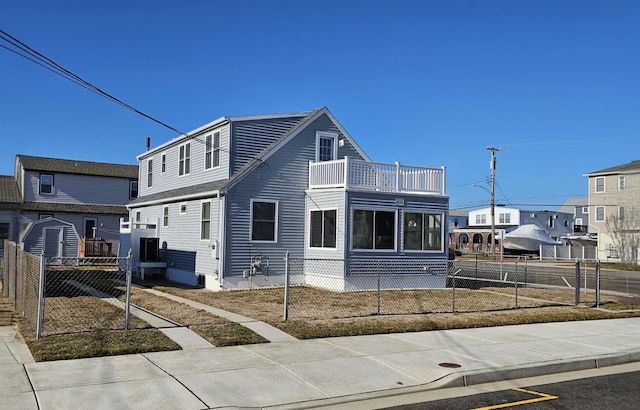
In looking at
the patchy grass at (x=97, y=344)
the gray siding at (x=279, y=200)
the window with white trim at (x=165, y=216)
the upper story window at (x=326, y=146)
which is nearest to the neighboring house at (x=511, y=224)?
the window with white trim at (x=165, y=216)

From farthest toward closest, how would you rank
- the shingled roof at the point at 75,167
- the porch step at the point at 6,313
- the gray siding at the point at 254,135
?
the shingled roof at the point at 75,167, the gray siding at the point at 254,135, the porch step at the point at 6,313

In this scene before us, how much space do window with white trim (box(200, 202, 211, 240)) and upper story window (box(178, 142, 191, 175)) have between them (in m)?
3.48

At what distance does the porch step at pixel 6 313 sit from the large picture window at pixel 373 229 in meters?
10.7

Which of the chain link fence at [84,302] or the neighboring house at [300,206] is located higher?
the neighboring house at [300,206]

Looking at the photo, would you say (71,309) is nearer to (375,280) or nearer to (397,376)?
(397,376)

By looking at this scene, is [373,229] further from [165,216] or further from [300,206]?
[165,216]

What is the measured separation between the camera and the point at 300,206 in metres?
21.8

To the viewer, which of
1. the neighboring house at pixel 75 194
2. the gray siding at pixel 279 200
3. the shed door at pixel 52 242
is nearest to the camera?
the gray siding at pixel 279 200

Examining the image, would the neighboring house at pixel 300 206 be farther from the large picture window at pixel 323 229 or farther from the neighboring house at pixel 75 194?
the neighboring house at pixel 75 194

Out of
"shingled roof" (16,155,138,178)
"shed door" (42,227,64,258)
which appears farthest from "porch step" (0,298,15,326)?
"shingled roof" (16,155,138,178)

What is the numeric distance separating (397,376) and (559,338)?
5257mm

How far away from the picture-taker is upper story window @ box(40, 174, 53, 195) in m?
37.2

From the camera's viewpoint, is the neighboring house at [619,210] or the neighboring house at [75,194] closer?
the neighboring house at [619,210]

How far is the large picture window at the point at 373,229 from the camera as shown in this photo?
20453mm
